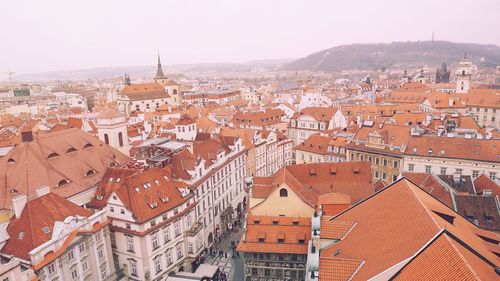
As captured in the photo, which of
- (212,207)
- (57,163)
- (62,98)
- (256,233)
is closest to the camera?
(256,233)

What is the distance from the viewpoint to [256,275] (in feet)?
117

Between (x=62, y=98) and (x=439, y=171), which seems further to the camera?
(x=62, y=98)

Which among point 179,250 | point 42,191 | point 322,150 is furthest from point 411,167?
point 42,191

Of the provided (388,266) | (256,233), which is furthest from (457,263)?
(256,233)

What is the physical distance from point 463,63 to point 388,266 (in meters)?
127

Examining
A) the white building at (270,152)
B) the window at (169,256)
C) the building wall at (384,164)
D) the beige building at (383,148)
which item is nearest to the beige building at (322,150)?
the beige building at (383,148)

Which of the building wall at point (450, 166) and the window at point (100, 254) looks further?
the building wall at point (450, 166)

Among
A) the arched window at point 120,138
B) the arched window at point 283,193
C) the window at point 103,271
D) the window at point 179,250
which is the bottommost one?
the window at point 179,250

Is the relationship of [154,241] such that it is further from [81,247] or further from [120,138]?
[120,138]

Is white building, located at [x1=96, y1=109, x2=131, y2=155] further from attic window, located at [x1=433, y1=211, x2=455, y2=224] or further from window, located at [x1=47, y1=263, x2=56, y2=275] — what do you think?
attic window, located at [x1=433, y1=211, x2=455, y2=224]

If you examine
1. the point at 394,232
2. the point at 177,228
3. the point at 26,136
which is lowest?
the point at 177,228

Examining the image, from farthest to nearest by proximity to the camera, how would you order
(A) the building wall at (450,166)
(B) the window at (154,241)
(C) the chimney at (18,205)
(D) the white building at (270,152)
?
(D) the white building at (270,152) < (A) the building wall at (450,166) < (B) the window at (154,241) < (C) the chimney at (18,205)

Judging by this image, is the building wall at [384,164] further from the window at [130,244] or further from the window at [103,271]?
the window at [103,271]

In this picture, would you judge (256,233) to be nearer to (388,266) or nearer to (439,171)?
(388,266)
